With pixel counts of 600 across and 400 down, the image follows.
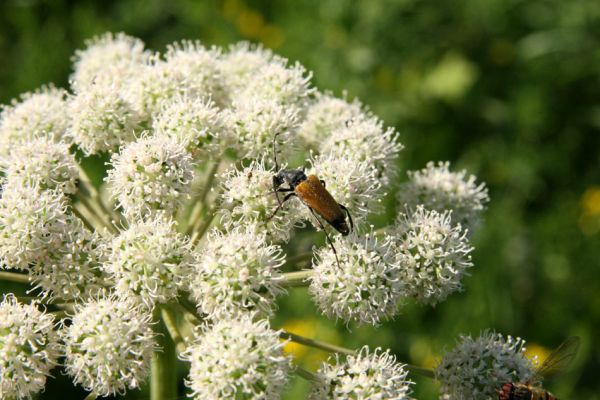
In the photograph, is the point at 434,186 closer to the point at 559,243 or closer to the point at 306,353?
the point at 306,353

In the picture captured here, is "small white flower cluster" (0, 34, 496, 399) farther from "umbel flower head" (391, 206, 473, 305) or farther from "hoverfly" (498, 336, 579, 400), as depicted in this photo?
"hoverfly" (498, 336, 579, 400)

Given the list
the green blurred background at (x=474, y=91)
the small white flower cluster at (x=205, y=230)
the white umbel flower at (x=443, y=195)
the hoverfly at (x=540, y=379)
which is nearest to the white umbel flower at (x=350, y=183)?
the small white flower cluster at (x=205, y=230)

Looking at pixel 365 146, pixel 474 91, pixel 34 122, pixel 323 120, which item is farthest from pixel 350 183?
pixel 474 91

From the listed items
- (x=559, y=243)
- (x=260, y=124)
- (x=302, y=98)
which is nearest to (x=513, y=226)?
(x=559, y=243)

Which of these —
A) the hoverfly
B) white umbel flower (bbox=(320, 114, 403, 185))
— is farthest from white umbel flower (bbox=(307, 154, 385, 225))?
the hoverfly

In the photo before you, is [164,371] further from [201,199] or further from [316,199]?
[316,199]
